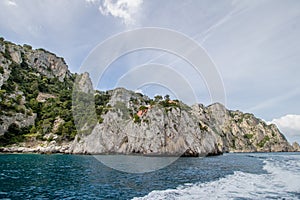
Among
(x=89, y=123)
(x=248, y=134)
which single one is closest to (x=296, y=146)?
(x=248, y=134)

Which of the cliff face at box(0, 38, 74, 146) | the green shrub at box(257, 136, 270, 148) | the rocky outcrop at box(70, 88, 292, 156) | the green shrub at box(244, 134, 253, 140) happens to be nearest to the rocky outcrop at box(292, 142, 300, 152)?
the green shrub at box(257, 136, 270, 148)

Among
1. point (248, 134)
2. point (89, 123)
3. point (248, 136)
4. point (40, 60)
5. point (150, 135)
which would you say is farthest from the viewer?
point (248, 134)

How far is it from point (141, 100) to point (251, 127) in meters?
122

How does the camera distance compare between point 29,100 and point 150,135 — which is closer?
point 150,135

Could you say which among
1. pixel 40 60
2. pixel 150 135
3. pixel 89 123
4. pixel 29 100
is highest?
pixel 40 60

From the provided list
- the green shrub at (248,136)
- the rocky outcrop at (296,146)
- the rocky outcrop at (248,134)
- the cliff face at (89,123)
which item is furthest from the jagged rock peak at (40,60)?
the rocky outcrop at (296,146)

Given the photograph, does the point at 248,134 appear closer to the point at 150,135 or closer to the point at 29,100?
the point at 150,135

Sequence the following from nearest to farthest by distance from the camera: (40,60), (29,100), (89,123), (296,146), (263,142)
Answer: (89,123)
(29,100)
(40,60)
(263,142)
(296,146)

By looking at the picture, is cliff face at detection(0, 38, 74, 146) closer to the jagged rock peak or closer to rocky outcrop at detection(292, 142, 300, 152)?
the jagged rock peak

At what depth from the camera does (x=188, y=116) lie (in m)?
80.8

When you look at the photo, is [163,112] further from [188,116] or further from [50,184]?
[50,184]

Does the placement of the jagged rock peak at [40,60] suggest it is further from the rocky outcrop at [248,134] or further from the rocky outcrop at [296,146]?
the rocky outcrop at [296,146]

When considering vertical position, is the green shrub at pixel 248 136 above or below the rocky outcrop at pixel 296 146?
above

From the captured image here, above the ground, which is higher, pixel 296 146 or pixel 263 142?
pixel 263 142
